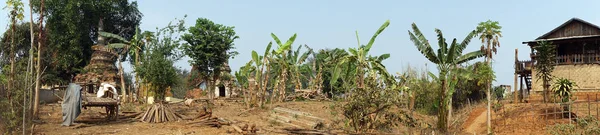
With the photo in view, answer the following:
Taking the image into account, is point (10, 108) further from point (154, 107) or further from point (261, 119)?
point (261, 119)

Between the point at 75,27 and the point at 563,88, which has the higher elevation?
the point at 75,27

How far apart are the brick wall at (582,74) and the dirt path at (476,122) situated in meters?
4.28

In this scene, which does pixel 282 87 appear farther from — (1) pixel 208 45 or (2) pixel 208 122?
(2) pixel 208 122

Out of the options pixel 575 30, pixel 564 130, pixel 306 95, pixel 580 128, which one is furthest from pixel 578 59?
pixel 306 95

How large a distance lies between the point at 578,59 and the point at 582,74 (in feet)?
2.39

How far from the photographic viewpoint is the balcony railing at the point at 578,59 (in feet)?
73.5

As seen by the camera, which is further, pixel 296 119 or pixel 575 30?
pixel 575 30

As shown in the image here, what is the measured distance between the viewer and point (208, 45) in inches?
893

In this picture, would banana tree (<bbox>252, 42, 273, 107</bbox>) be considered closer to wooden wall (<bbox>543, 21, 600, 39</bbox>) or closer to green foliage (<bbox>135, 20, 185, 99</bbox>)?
green foliage (<bbox>135, 20, 185, 99</bbox>)

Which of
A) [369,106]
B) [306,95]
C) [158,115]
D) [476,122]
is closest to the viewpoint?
[369,106]

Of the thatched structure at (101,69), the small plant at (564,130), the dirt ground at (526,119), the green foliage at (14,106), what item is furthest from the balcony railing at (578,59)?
the green foliage at (14,106)

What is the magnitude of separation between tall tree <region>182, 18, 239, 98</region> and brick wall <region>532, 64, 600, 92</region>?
14225 mm

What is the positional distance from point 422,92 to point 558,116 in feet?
23.0

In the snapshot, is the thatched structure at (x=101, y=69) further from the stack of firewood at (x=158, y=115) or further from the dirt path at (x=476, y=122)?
the dirt path at (x=476, y=122)
